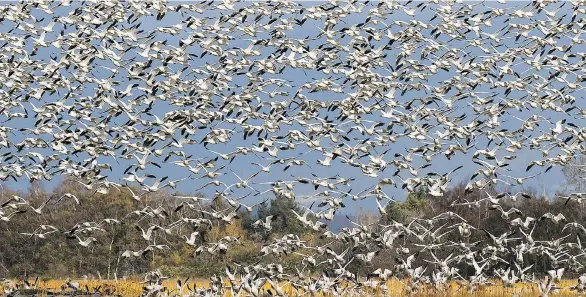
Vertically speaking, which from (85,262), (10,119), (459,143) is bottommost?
(85,262)

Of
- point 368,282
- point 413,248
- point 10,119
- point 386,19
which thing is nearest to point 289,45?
point 386,19

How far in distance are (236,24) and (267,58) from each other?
7.45ft

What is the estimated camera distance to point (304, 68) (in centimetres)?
3612

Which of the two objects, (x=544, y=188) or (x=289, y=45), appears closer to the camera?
(x=289, y=45)

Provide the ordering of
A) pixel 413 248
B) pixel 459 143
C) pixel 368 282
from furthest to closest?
1. pixel 413 248
2. pixel 459 143
3. pixel 368 282

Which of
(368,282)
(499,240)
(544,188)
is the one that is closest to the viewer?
(368,282)

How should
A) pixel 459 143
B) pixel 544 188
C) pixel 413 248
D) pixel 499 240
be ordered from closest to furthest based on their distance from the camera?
pixel 499 240 → pixel 459 143 → pixel 413 248 → pixel 544 188

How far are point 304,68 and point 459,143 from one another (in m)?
7.69

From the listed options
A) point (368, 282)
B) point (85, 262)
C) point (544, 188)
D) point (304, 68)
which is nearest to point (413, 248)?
point (544, 188)

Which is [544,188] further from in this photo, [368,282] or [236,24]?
[368,282]

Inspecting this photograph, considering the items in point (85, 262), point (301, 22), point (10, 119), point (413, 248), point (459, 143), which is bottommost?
point (85, 262)

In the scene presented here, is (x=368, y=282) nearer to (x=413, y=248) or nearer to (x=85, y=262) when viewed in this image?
(x=413, y=248)

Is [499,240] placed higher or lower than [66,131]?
higher

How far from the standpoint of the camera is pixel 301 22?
115ft
